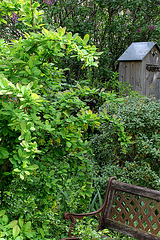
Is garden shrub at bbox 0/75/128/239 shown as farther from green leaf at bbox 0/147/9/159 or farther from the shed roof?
the shed roof

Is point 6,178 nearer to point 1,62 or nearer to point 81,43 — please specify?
point 1,62

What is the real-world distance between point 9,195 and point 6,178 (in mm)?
274

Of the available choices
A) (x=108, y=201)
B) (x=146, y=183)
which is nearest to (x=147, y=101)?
(x=146, y=183)

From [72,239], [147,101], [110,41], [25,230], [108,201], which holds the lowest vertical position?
[72,239]

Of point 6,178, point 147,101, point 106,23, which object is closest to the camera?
point 6,178

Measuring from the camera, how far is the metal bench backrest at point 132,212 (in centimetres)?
242

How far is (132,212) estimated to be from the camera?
8.36ft

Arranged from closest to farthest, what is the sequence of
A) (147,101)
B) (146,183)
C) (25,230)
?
(25,230) → (146,183) → (147,101)

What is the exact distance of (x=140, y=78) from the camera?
5457 mm

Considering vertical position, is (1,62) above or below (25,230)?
above

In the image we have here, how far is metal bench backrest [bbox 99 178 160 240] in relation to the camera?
242cm

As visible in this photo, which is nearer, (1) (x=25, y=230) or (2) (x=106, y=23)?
(1) (x=25, y=230)

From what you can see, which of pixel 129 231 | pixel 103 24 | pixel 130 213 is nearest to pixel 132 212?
pixel 130 213

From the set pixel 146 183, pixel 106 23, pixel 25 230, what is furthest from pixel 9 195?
pixel 106 23
